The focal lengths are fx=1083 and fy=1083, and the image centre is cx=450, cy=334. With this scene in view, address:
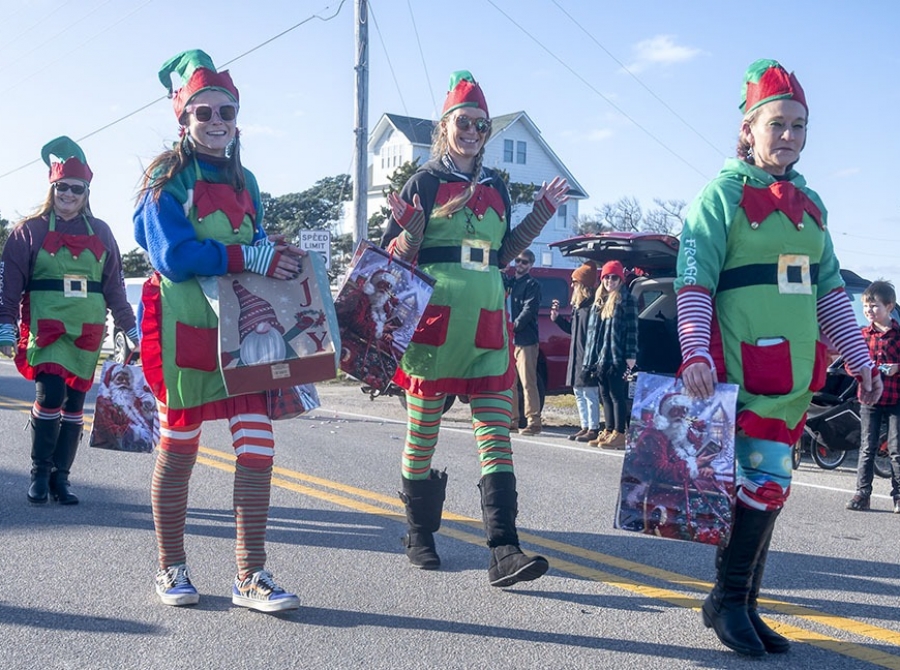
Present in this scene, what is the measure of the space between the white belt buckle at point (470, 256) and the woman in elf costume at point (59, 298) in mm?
2421

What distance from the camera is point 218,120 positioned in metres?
4.26

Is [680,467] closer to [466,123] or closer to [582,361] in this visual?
[466,123]

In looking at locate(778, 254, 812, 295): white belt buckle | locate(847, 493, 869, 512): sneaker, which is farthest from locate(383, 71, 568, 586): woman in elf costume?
locate(847, 493, 869, 512): sneaker

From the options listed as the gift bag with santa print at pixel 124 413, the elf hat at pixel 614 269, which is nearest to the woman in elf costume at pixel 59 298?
the gift bag with santa print at pixel 124 413

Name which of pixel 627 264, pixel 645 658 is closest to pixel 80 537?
pixel 645 658

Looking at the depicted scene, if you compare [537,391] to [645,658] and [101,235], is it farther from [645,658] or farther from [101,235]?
Result: [645,658]

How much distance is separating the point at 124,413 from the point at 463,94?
2.64 metres

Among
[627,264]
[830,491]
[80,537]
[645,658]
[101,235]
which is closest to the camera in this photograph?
[645,658]

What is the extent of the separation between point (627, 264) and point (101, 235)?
234 inches

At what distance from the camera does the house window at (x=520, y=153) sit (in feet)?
184

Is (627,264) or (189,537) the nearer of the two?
(189,537)

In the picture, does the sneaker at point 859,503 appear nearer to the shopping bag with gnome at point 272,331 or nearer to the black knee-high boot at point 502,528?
the black knee-high boot at point 502,528

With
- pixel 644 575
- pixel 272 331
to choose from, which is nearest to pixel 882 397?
pixel 644 575

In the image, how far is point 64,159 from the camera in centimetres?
629
